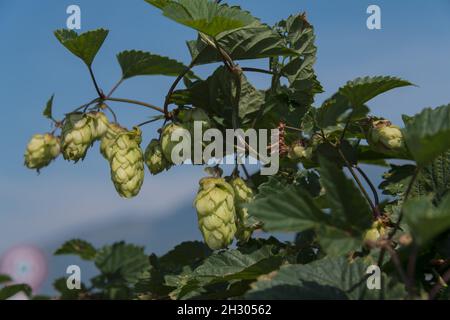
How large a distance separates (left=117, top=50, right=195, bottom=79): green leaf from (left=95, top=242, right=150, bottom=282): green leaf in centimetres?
181

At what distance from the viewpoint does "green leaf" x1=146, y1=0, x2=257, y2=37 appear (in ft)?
6.70

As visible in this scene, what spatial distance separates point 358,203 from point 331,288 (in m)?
0.28

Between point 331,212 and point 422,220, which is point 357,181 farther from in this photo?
point 422,220

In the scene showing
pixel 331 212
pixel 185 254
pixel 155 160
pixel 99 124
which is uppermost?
pixel 99 124

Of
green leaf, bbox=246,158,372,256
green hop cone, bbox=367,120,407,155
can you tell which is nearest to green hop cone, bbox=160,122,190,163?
green hop cone, bbox=367,120,407,155

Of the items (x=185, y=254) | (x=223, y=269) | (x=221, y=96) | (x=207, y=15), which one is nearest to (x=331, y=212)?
(x=223, y=269)

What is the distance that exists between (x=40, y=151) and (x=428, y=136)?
63.0 inches

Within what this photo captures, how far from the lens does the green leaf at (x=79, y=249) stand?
4.35 meters

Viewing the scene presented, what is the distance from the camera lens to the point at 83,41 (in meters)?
2.40

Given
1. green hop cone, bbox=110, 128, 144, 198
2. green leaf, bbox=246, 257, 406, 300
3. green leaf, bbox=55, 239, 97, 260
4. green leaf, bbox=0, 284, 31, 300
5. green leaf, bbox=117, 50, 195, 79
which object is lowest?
green leaf, bbox=0, 284, 31, 300

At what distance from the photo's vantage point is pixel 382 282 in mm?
1583

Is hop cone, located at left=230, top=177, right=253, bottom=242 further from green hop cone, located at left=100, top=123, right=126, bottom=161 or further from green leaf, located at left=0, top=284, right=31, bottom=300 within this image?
green leaf, located at left=0, top=284, right=31, bottom=300

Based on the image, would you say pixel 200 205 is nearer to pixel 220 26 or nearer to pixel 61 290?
pixel 220 26

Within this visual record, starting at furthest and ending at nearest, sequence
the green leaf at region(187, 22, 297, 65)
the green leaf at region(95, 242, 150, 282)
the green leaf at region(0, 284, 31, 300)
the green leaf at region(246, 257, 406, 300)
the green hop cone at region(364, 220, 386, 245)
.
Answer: the green leaf at region(95, 242, 150, 282) → the green leaf at region(0, 284, 31, 300) → the green leaf at region(187, 22, 297, 65) → the green hop cone at region(364, 220, 386, 245) → the green leaf at region(246, 257, 406, 300)
